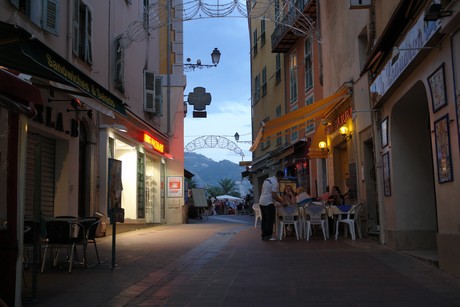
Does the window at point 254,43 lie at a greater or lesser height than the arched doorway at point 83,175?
greater

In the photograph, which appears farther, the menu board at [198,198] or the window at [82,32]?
the menu board at [198,198]

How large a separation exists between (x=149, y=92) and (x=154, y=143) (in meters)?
2.00

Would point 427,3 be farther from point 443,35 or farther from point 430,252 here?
point 430,252

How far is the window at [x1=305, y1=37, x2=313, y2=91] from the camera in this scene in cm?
2173

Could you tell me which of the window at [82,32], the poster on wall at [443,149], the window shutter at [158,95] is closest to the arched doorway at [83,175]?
the window at [82,32]

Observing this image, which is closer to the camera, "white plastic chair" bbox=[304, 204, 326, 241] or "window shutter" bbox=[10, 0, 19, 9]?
"window shutter" bbox=[10, 0, 19, 9]

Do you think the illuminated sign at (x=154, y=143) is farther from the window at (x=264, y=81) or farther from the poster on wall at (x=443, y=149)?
the poster on wall at (x=443, y=149)

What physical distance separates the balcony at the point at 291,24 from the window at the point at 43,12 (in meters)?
8.76

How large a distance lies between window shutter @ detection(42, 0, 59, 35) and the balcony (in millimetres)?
8716

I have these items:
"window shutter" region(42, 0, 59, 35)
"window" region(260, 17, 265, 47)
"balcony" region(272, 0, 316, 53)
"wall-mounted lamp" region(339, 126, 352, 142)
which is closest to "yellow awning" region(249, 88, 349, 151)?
"wall-mounted lamp" region(339, 126, 352, 142)

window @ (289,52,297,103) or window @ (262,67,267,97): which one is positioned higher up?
window @ (262,67,267,97)

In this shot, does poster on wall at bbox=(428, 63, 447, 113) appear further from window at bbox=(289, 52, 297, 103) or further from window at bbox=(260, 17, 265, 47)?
window at bbox=(260, 17, 265, 47)

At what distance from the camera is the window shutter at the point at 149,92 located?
19.9m

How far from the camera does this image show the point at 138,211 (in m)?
19.2
